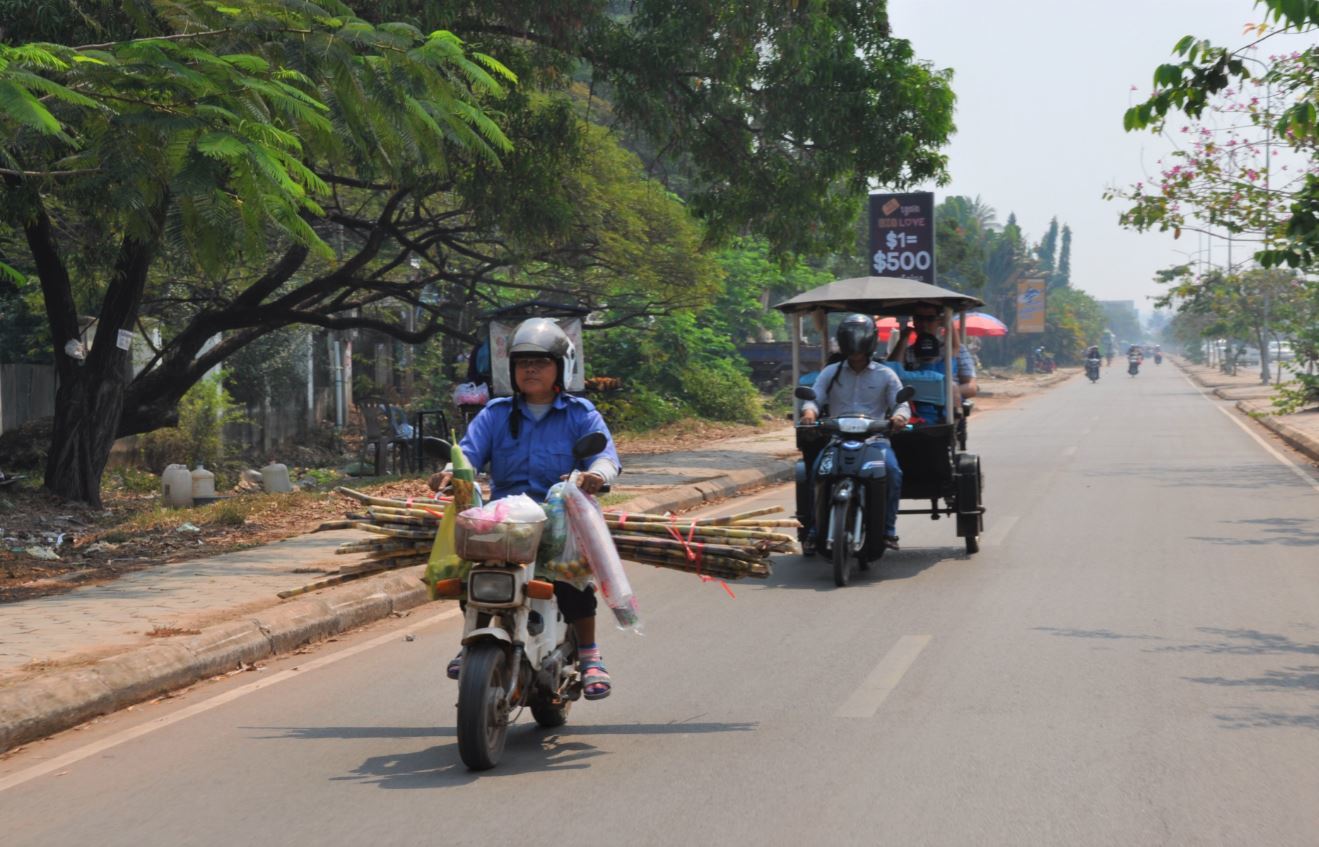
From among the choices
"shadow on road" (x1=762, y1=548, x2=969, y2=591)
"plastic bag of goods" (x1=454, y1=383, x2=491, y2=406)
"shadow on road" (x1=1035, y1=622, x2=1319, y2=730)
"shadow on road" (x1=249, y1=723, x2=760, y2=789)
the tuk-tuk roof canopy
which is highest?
the tuk-tuk roof canopy

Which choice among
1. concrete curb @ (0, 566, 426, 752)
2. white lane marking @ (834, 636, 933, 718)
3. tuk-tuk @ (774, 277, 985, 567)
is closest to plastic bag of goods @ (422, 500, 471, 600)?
white lane marking @ (834, 636, 933, 718)

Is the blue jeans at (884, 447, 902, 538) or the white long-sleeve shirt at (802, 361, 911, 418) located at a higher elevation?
the white long-sleeve shirt at (802, 361, 911, 418)

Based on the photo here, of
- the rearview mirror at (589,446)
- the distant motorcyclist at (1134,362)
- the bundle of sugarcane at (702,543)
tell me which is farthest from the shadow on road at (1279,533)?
→ the distant motorcyclist at (1134,362)

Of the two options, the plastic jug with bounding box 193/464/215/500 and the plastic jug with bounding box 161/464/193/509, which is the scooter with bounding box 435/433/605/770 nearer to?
the plastic jug with bounding box 161/464/193/509

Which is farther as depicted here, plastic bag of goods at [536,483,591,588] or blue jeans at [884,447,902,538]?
blue jeans at [884,447,902,538]

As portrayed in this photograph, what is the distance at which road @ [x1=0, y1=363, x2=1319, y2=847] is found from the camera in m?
5.10

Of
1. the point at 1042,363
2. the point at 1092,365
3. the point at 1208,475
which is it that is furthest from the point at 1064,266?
the point at 1208,475

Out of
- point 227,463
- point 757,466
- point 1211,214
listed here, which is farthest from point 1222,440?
point 227,463

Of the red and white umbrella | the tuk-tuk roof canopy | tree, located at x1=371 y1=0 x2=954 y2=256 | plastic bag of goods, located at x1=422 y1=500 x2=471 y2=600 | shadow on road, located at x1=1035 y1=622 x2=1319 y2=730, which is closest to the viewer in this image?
plastic bag of goods, located at x1=422 y1=500 x2=471 y2=600

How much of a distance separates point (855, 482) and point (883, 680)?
3491 mm

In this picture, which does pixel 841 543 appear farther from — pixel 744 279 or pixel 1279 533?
pixel 744 279

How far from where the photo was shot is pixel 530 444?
21.1ft

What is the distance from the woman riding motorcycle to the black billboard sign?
20.1 meters

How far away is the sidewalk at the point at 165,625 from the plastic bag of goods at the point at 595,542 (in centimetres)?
268
